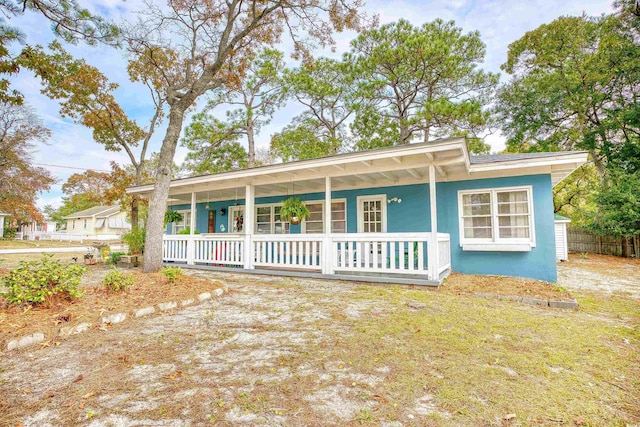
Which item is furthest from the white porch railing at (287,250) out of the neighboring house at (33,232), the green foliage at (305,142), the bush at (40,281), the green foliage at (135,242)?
the neighboring house at (33,232)

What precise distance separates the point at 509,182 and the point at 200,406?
24.2 ft

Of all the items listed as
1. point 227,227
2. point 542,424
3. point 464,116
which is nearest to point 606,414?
point 542,424

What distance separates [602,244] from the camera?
1305 centimetres

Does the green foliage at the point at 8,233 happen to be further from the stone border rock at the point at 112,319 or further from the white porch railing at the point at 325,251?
the stone border rock at the point at 112,319

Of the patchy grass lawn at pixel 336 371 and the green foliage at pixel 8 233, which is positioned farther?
the green foliage at pixel 8 233

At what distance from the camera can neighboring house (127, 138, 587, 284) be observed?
5.93 meters

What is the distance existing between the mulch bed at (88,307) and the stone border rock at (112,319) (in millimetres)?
46

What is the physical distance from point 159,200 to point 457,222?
7.05 m

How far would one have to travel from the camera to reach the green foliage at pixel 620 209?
10984 millimetres

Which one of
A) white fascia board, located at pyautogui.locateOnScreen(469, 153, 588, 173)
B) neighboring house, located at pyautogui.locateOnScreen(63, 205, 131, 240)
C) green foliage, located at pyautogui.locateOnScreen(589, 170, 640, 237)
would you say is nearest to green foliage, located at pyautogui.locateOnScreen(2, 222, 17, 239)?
neighboring house, located at pyautogui.locateOnScreen(63, 205, 131, 240)

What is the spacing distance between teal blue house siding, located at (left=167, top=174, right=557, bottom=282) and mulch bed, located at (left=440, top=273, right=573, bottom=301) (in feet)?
1.60

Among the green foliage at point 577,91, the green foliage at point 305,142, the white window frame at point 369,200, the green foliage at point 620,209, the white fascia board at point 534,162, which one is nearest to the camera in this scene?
the white fascia board at point 534,162

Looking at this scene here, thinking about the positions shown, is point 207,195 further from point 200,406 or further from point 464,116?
point 464,116

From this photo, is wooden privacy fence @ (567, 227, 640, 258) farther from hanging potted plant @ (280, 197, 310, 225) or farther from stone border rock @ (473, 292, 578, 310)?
hanging potted plant @ (280, 197, 310, 225)
